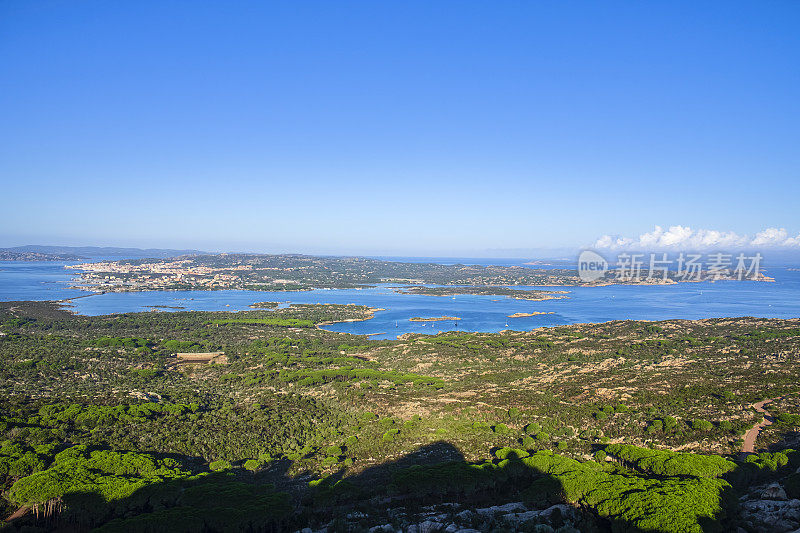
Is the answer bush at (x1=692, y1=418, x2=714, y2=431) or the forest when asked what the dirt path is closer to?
the forest

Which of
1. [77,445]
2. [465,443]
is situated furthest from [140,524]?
[465,443]

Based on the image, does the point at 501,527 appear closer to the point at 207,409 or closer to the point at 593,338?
the point at 207,409

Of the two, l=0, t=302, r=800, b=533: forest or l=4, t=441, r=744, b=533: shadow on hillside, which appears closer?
l=4, t=441, r=744, b=533: shadow on hillside

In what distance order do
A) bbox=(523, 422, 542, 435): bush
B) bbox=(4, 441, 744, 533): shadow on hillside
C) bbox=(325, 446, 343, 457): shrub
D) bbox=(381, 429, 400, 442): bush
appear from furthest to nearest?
bbox=(523, 422, 542, 435): bush
bbox=(381, 429, 400, 442): bush
bbox=(325, 446, 343, 457): shrub
bbox=(4, 441, 744, 533): shadow on hillside

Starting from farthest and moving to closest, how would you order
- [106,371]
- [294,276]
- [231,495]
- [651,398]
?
[294,276] < [106,371] < [651,398] < [231,495]

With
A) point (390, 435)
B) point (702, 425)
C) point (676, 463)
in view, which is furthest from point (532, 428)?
point (702, 425)

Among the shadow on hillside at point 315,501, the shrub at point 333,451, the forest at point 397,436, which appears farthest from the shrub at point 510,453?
the shrub at point 333,451

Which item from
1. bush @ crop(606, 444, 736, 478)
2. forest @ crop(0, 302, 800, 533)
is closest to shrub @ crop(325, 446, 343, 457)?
forest @ crop(0, 302, 800, 533)

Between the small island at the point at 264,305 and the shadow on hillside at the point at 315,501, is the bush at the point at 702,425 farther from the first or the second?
the small island at the point at 264,305
